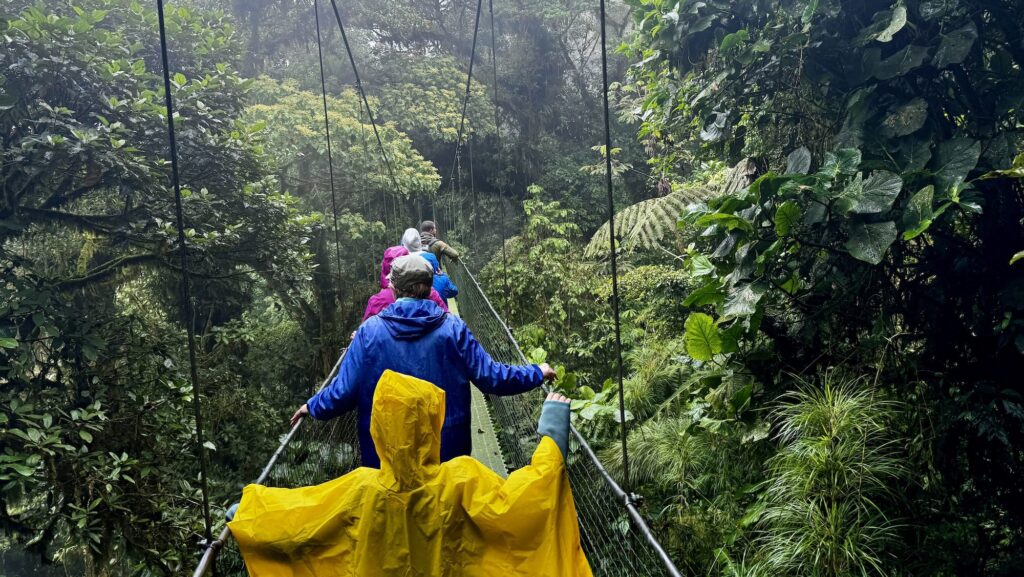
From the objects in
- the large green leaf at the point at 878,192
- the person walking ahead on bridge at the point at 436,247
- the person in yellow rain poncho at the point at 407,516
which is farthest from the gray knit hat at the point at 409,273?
the person walking ahead on bridge at the point at 436,247

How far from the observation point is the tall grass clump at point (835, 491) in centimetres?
139

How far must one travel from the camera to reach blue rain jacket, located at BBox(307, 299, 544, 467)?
111 cm

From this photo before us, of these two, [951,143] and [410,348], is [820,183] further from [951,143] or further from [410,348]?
[410,348]

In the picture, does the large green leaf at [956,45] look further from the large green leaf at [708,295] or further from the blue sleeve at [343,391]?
the blue sleeve at [343,391]

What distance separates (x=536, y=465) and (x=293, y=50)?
855cm

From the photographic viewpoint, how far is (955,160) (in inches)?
54.1

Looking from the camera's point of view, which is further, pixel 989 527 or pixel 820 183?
pixel 989 527

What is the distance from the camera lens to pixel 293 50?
8297mm

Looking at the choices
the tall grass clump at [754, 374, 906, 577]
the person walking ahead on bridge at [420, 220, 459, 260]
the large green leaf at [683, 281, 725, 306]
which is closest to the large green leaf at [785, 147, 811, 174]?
the large green leaf at [683, 281, 725, 306]

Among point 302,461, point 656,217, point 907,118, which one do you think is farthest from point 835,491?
point 656,217

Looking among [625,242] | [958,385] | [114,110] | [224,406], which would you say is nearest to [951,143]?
[958,385]

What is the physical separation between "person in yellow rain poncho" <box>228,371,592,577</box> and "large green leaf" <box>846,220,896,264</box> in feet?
2.97

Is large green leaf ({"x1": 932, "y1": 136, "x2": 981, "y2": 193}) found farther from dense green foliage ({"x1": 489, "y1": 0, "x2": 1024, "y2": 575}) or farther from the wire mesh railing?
the wire mesh railing

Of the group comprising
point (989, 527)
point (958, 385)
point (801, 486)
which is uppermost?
point (958, 385)
